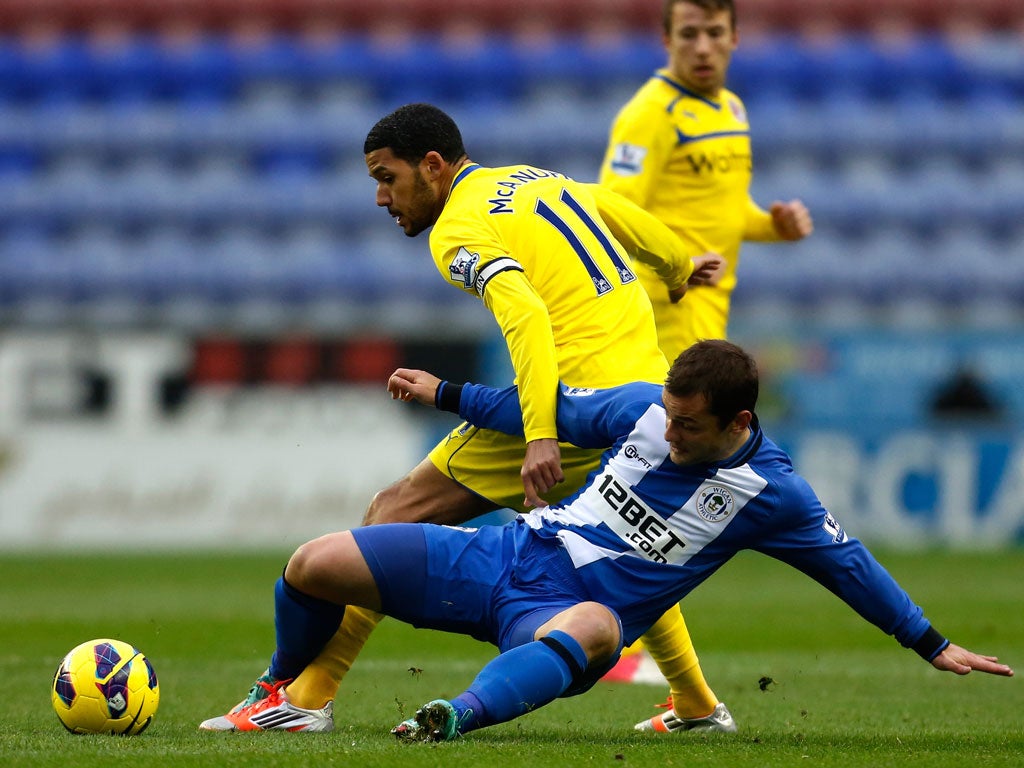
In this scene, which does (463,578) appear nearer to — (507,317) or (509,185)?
(507,317)

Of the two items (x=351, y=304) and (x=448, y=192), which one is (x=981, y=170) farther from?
(x=448, y=192)

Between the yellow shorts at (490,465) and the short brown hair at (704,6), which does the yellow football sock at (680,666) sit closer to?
the yellow shorts at (490,465)

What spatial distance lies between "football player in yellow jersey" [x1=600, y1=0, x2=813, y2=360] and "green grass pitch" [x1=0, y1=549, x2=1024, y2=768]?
60.6 inches

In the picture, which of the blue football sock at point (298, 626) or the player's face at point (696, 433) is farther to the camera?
the blue football sock at point (298, 626)

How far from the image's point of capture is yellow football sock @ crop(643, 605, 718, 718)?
4855mm

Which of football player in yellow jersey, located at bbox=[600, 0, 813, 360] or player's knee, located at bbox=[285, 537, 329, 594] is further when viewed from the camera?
football player in yellow jersey, located at bbox=[600, 0, 813, 360]

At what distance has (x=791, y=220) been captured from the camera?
6480mm

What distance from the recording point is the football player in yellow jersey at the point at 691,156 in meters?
6.14

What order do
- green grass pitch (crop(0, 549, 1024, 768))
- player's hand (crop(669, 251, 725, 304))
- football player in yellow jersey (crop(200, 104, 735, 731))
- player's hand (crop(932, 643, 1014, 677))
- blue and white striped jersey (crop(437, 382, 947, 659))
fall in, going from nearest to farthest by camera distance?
green grass pitch (crop(0, 549, 1024, 768))
player's hand (crop(932, 643, 1014, 677))
blue and white striped jersey (crop(437, 382, 947, 659))
football player in yellow jersey (crop(200, 104, 735, 731))
player's hand (crop(669, 251, 725, 304))

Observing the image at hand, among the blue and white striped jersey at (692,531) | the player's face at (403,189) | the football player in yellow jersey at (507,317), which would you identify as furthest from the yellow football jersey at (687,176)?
the blue and white striped jersey at (692,531)

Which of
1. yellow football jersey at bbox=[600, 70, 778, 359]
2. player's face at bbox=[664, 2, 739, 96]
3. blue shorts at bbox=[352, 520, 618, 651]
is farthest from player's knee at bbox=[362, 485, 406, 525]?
player's face at bbox=[664, 2, 739, 96]

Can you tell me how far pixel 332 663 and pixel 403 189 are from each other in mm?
1478

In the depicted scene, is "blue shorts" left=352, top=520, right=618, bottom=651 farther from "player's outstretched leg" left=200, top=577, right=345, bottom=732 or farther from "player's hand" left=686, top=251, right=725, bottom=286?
"player's hand" left=686, top=251, right=725, bottom=286

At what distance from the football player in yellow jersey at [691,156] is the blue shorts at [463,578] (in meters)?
2.03
